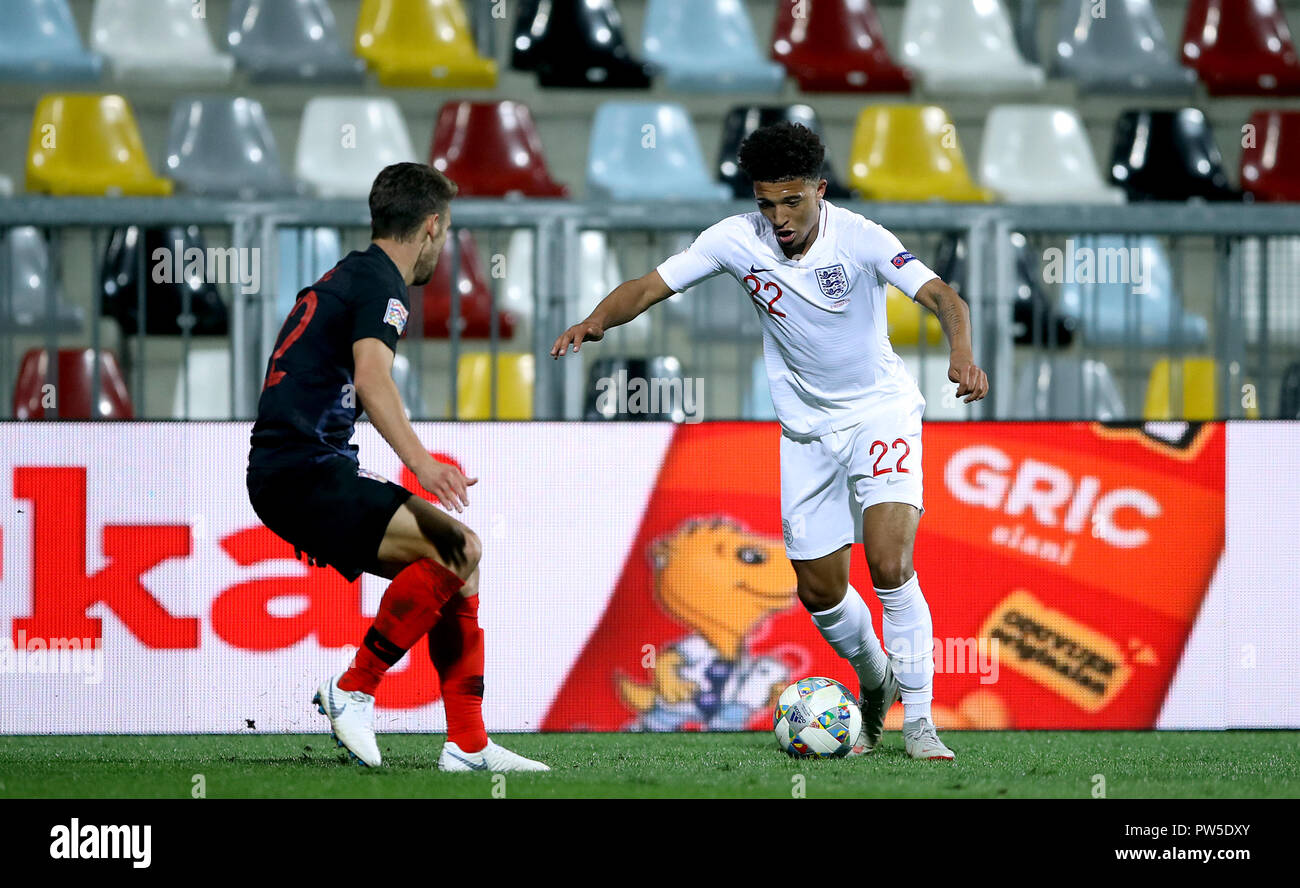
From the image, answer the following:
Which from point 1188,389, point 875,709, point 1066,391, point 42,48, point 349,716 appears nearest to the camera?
point 349,716

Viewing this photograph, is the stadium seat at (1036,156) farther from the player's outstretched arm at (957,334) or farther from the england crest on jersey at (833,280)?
the player's outstretched arm at (957,334)

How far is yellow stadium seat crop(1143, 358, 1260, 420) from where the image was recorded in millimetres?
7660

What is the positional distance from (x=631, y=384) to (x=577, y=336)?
2.66 meters

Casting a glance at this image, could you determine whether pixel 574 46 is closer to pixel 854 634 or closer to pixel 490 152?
pixel 490 152

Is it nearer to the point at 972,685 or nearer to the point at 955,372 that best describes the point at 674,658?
the point at 972,685

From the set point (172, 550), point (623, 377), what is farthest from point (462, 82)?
point (172, 550)

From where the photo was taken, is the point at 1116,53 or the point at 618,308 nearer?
the point at 618,308

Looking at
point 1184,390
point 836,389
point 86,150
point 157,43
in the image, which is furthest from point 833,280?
point 157,43

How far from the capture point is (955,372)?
4.60m

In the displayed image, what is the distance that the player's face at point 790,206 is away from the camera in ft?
16.5

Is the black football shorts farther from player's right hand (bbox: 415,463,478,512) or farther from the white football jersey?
the white football jersey

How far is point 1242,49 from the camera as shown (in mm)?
9773

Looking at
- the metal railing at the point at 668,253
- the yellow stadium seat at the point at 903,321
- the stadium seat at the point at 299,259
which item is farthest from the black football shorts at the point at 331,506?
the yellow stadium seat at the point at 903,321
